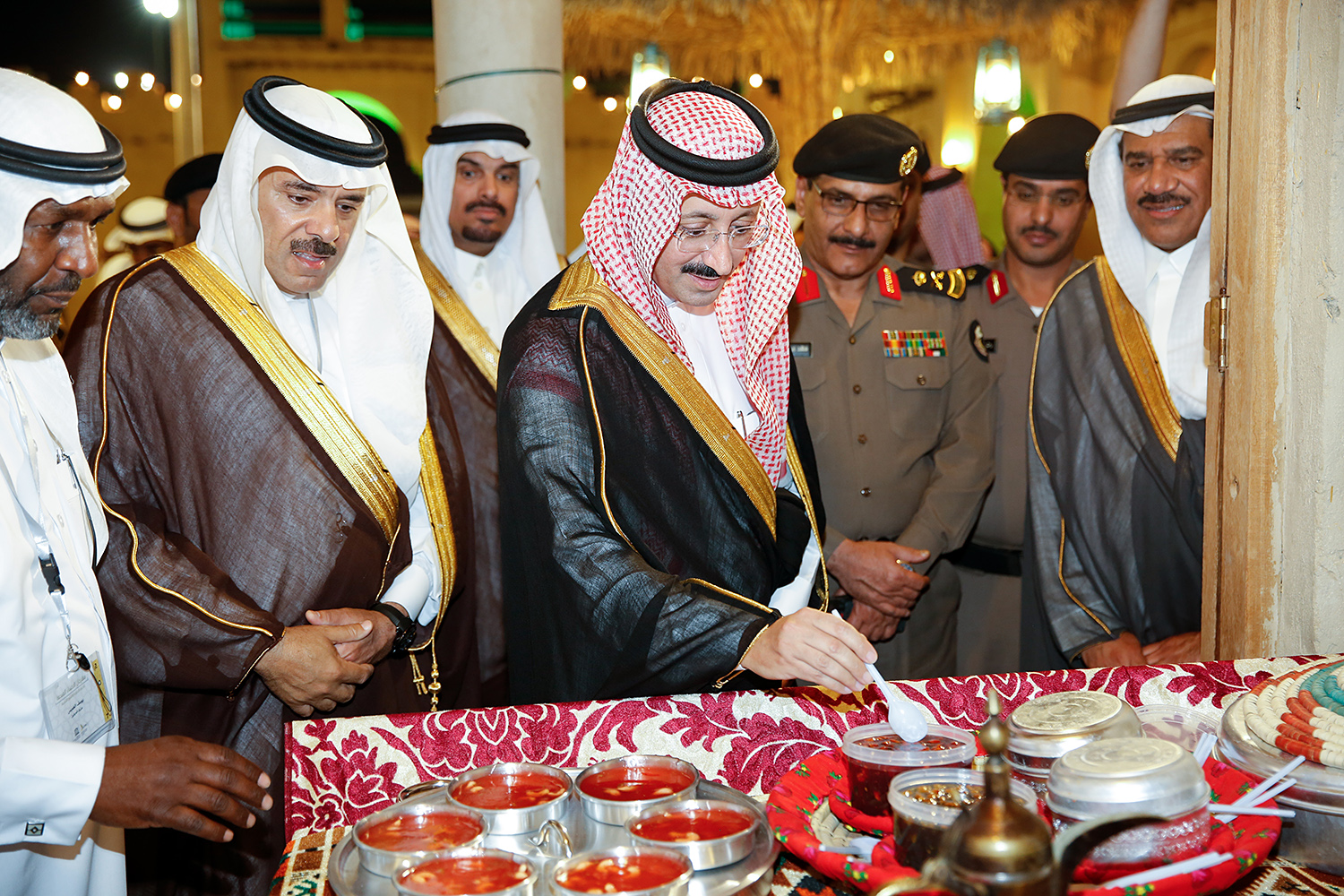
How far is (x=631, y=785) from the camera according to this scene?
4.23 ft

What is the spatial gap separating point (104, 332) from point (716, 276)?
122cm

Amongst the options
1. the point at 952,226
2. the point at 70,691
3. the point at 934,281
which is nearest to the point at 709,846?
the point at 70,691

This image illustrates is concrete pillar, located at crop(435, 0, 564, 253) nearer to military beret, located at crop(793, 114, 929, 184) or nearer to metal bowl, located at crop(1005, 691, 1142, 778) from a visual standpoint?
military beret, located at crop(793, 114, 929, 184)

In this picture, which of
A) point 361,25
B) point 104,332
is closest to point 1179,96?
point 104,332

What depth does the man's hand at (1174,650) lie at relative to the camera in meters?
2.56

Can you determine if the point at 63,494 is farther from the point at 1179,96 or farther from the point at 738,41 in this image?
the point at 738,41

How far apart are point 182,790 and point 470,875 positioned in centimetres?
58

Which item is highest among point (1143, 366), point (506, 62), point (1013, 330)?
point (506, 62)

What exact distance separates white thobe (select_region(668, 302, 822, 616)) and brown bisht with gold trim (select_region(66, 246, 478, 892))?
747 millimetres

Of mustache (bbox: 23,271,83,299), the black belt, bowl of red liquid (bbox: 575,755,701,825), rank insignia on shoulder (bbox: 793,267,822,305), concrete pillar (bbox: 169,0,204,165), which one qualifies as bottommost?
the black belt

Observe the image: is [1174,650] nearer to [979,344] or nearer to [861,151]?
[979,344]

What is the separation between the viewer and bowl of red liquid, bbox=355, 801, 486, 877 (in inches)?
44.0

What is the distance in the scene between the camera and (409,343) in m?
2.63

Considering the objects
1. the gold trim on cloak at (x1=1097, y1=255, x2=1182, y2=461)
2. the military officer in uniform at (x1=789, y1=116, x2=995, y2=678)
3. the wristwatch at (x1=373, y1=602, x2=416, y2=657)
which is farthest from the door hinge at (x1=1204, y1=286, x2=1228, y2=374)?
the wristwatch at (x1=373, y1=602, x2=416, y2=657)
